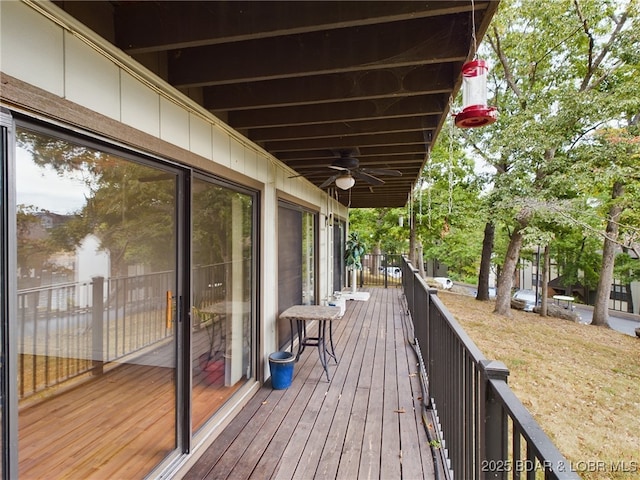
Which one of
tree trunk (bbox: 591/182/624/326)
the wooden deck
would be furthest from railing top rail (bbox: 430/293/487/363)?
tree trunk (bbox: 591/182/624/326)

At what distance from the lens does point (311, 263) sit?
A: 19.5 feet

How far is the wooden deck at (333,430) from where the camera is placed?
219 cm

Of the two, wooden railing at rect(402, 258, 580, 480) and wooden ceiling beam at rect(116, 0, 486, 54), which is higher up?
wooden ceiling beam at rect(116, 0, 486, 54)

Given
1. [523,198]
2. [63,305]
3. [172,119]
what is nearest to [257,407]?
[63,305]

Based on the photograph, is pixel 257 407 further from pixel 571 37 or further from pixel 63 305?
pixel 571 37

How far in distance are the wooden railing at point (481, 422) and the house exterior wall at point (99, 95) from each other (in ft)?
6.45

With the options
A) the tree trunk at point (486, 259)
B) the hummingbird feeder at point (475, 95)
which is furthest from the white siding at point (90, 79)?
the tree trunk at point (486, 259)

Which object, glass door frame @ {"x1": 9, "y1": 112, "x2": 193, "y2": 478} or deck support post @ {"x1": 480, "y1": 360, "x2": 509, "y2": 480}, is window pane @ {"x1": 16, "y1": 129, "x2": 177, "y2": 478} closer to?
glass door frame @ {"x1": 9, "y1": 112, "x2": 193, "y2": 478}

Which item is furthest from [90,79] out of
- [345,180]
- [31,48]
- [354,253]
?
[354,253]

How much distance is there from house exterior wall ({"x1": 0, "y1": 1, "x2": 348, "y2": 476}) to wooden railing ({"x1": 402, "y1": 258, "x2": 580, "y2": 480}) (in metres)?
1.97

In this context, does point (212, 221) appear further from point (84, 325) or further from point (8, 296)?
point (8, 296)

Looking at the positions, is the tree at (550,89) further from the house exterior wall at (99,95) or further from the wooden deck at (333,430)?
the house exterior wall at (99,95)

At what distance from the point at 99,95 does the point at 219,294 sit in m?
1.59

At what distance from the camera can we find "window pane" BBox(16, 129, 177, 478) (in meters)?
1.37
